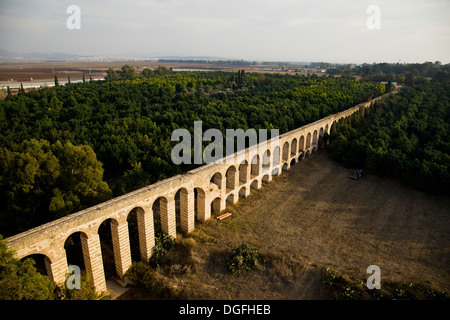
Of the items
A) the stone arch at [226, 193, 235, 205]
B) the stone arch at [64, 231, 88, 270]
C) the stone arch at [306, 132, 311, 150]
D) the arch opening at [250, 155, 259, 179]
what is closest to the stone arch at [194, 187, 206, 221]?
the stone arch at [226, 193, 235, 205]

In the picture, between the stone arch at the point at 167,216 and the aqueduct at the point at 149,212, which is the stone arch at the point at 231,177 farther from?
the stone arch at the point at 167,216

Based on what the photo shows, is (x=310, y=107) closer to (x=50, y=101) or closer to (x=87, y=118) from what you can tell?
(x=87, y=118)

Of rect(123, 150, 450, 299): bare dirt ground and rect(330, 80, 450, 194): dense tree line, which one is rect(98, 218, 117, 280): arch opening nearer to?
rect(123, 150, 450, 299): bare dirt ground

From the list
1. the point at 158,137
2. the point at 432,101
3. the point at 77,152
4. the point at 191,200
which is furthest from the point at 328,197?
the point at 432,101

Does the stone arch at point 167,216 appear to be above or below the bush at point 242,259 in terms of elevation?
above

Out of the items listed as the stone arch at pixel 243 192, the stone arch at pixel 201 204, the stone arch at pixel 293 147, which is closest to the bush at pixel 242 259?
the stone arch at pixel 201 204

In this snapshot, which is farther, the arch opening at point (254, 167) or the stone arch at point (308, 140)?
the stone arch at point (308, 140)

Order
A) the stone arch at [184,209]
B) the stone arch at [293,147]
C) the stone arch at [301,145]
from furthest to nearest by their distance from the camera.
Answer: the stone arch at [301,145], the stone arch at [293,147], the stone arch at [184,209]
